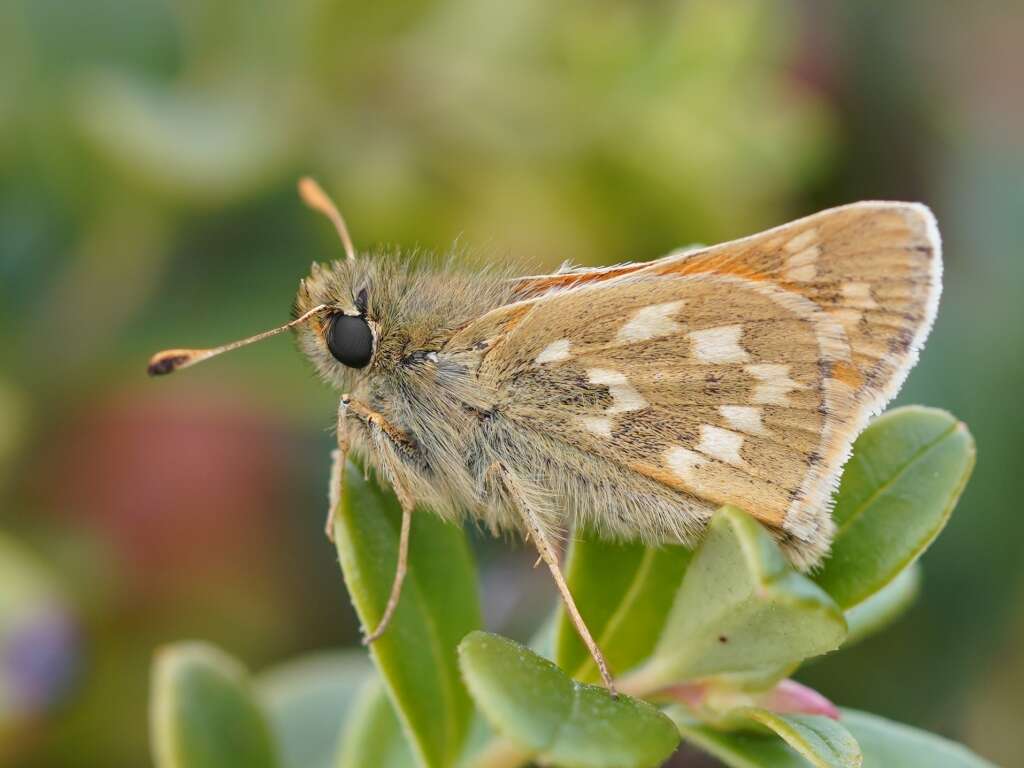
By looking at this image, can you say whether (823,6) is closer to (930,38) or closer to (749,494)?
(930,38)

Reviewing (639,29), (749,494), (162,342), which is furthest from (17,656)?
(639,29)

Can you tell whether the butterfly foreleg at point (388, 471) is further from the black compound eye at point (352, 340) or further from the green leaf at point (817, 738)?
the green leaf at point (817, 738)

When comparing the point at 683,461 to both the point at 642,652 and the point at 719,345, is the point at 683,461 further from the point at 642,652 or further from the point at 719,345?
the point at 642,652

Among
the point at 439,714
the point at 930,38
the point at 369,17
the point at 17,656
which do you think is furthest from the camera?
the point at 930,38

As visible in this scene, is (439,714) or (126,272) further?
(126,272)

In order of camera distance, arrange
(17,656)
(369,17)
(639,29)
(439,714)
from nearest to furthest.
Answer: (439,714)
(17,656)
(369,17)
(639,29)

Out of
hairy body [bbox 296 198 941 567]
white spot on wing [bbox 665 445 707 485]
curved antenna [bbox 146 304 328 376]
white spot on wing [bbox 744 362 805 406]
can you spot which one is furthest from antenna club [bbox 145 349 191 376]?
white spot on wing [bbox 744 362 805 406]

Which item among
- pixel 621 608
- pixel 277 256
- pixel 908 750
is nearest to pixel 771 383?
pixel 621 608

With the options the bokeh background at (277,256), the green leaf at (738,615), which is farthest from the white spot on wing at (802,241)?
the bokeh background at (277,256)
